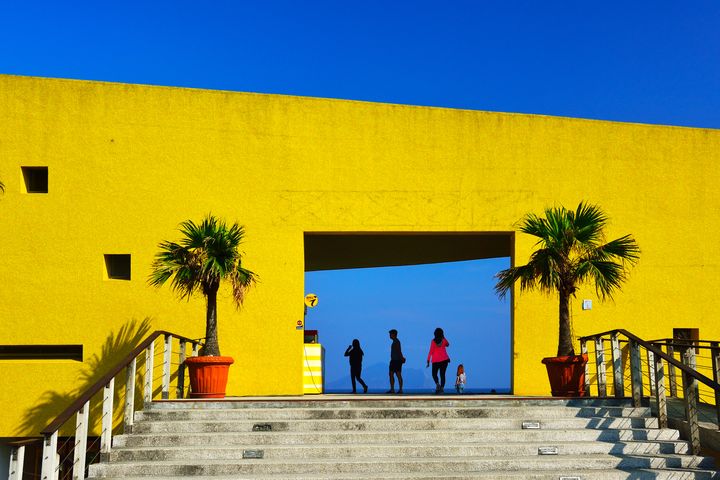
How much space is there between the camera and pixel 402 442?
31.8 ft

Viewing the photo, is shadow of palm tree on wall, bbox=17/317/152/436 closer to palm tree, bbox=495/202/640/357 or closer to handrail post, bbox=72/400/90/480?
handrail post, bbox=72/400/90/480

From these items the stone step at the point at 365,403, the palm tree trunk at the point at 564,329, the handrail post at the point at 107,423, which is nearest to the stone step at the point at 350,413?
the stone step at the point at 365,403

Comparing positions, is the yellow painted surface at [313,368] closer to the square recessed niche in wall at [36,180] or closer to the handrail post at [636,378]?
the square recessed niche in wall at [36,180]

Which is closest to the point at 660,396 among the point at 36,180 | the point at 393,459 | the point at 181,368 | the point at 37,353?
the point at 393,459

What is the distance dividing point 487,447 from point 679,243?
24.9 ft

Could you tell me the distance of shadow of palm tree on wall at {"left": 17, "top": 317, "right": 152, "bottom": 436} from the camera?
45.9 feet

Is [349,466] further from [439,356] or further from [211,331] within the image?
[439,356]

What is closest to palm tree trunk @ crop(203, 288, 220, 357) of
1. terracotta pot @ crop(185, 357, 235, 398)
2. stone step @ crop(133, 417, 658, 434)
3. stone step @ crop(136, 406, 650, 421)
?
terracotta pot @ crop(185, 357, 235, 398)

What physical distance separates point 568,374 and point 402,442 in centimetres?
340

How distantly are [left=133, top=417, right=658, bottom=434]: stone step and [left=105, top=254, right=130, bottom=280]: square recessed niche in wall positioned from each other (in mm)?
5092

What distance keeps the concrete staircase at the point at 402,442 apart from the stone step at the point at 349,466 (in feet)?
0.03

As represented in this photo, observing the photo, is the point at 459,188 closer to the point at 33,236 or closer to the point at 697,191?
the point at 697,191

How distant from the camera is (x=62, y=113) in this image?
14633 millimetres

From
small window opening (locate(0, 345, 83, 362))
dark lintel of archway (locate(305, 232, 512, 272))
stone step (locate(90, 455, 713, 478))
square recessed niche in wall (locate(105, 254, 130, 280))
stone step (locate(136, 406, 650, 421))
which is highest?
dark lintel of archway (locate(305, 232, 512, 272))
